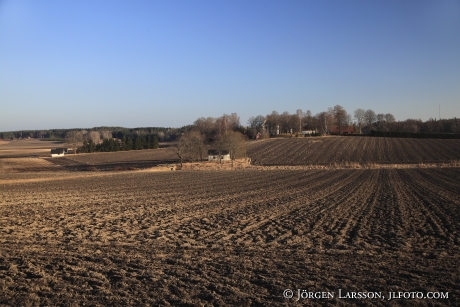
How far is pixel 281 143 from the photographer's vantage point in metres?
84.8

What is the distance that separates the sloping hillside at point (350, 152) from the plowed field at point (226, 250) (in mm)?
38154

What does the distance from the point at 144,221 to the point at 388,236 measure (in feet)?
29.6

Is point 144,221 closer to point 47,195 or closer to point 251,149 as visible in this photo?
point 47,195

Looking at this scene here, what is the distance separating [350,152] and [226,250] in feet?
201

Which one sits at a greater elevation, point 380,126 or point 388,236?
point 380,126

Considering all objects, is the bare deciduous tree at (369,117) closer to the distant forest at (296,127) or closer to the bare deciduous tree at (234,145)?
the distant forest at (296,127)

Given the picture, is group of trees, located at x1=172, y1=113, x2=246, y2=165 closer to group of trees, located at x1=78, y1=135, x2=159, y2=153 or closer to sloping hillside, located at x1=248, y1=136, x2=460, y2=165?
sloping hillside, located at x1=248, y1=136, x2=460, y2=165

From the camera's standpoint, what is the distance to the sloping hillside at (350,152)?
188ft

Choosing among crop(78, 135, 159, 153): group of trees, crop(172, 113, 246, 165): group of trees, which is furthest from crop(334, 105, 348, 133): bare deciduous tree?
crop(172, 113, 246, 165): group of trees

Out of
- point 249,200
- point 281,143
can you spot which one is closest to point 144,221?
point 249,200

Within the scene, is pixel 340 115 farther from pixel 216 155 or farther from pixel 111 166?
pixel 111 166

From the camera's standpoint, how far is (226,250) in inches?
406

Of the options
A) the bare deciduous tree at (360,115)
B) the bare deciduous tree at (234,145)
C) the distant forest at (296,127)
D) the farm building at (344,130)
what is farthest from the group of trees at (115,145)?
the bare deciduous tree at (360,115)

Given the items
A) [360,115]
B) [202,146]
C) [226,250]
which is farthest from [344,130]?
[226,250]
